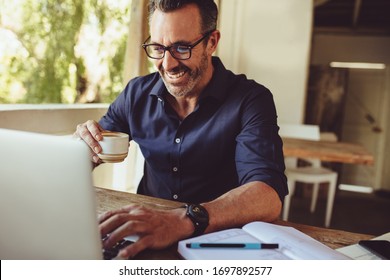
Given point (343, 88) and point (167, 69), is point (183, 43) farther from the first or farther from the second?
point (343, 88)

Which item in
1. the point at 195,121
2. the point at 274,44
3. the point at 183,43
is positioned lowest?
the point at 195,121

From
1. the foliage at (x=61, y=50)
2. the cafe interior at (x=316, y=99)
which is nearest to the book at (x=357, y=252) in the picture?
the cafe interior at (x=316, y=99)

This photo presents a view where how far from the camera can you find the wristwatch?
0.83 metres

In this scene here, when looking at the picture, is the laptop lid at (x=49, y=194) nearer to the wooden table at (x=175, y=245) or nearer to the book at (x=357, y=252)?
the wooden table at (x=175, y=245)

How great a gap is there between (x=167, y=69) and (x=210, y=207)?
1.92ft

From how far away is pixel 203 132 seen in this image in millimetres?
1378

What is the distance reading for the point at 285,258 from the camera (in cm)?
73

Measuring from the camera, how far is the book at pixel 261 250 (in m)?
0.72

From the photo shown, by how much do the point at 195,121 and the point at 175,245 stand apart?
2.24 ft

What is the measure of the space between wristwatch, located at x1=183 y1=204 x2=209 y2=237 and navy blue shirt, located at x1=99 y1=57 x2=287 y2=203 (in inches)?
14.8

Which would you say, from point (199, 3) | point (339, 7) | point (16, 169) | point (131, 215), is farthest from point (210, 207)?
point (339, 7)

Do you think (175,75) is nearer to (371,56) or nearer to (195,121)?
(195,121)

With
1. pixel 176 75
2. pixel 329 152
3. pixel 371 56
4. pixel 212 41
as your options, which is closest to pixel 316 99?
pixel 371 56

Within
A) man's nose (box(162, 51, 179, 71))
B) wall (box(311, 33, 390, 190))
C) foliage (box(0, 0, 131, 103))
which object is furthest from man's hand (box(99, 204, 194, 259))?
wall (box(311, 33, 390, 190))
